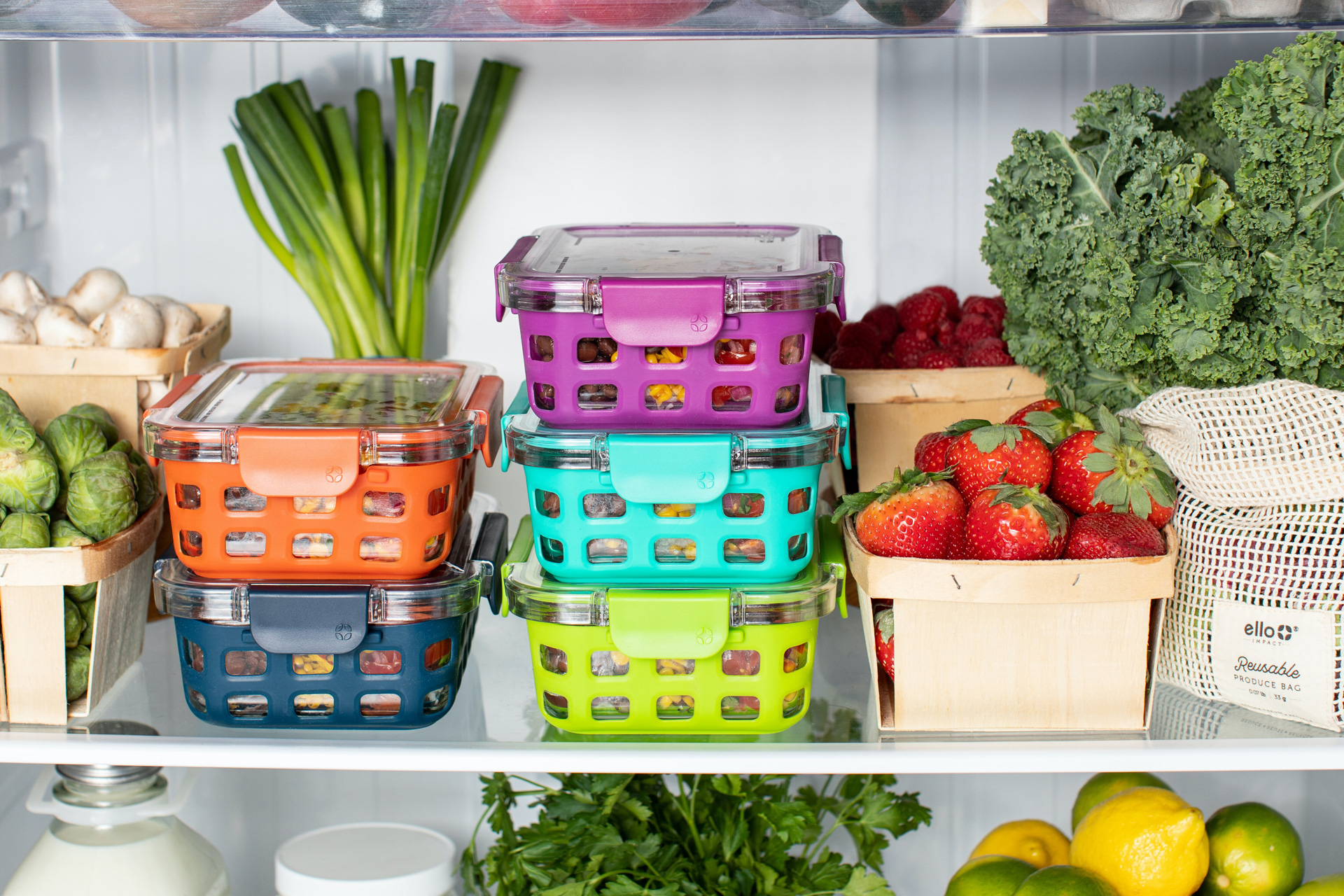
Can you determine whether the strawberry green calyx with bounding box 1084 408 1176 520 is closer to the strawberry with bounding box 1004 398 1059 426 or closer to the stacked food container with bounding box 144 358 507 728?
the strawberry with bounding box 1004 398 1059 426

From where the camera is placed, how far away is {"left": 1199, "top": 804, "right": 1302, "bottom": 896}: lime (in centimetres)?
116

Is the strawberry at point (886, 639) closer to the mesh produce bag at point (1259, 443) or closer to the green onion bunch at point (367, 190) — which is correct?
the mesh produce bag at point (1259, 443)

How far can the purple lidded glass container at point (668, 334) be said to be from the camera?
3.16 feet

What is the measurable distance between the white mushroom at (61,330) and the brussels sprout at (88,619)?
0.30 meters

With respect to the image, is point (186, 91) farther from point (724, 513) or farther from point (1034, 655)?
point (1034, 655)

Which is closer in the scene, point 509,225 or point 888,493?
point 888,493

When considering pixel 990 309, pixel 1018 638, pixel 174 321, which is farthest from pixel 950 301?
pixel 174 321

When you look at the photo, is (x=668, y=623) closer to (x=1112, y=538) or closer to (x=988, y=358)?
(x=1112, y=538)

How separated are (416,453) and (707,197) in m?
0.66

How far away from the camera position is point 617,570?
39.8 inches

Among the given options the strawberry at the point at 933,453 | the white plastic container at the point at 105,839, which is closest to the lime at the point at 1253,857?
the strawberry at the point at 933,453

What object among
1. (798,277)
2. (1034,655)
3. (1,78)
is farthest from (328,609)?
(1,78)

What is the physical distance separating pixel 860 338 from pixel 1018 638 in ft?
1.36

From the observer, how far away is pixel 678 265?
1.03 meters
